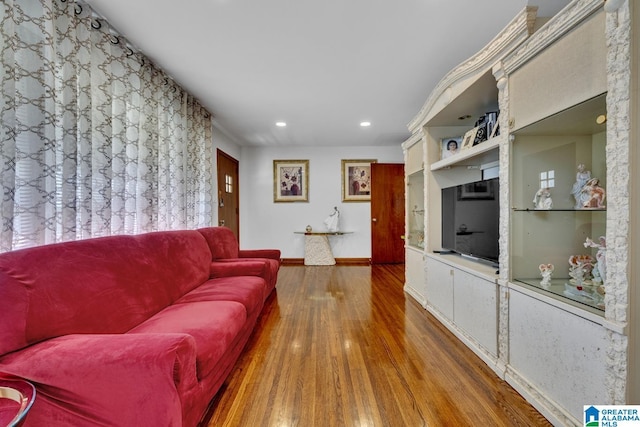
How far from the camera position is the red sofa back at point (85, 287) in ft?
3.45

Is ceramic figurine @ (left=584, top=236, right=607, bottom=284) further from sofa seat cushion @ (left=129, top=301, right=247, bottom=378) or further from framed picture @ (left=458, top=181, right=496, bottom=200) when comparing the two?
sofa seat cushion @ (left=129, top=301, right=247, bottom=378)

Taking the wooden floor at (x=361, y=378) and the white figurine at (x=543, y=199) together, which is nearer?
the wooden floor at (x=361, y=378)

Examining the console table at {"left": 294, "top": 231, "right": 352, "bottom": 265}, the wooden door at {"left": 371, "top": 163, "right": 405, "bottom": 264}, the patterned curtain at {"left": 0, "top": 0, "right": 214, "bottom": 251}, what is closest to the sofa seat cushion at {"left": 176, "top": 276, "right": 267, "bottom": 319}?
the patterned curtain at {"left": 0, "top": 0, "right": 214, "bottom": 251}

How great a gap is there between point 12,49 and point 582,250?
10.5 feet

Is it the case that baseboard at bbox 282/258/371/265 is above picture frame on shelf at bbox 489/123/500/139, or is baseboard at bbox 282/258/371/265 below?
below

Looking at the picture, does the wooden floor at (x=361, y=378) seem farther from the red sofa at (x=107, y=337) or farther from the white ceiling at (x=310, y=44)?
the white ceiling at (x=310, y=44)

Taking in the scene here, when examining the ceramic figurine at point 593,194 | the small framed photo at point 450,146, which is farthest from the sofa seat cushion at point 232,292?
the small framed photo at point 450,146

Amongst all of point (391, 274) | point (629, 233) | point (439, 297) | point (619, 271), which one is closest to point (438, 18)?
point (629, 233)

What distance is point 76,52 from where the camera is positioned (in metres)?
1.62

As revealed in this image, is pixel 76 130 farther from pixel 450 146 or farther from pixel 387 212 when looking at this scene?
pixel 387 212

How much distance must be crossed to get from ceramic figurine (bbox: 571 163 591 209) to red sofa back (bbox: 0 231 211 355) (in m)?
2.68

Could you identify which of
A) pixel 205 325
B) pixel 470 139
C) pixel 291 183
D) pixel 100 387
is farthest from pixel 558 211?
pixel 291 183

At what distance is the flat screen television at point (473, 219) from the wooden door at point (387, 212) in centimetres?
255

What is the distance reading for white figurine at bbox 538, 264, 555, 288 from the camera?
153 cm
